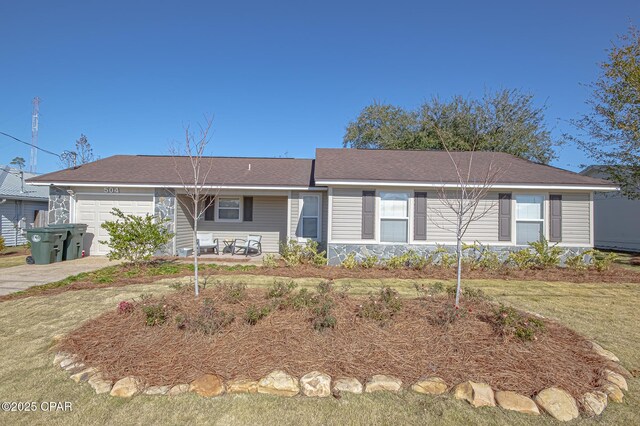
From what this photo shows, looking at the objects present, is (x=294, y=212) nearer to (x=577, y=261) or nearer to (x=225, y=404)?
(x=577, y=261)

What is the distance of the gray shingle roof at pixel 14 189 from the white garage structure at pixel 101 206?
22.7 feet

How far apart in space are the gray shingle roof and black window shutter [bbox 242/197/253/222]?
11406mm

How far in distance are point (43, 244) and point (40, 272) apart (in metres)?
1.57

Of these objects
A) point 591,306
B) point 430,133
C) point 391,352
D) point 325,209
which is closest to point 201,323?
point 391,352

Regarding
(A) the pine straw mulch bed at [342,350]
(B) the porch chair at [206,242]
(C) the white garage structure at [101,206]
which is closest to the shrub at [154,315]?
(A) the pine straw mulch bed at [342,350]

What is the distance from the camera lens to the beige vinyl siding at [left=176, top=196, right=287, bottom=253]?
43.2ft

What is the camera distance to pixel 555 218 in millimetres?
9906

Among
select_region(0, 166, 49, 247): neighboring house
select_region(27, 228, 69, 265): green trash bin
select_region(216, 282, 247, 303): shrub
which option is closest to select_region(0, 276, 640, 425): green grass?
select_region(216, 282, 247, 303): shrub

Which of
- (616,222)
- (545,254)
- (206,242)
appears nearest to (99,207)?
(206,242)

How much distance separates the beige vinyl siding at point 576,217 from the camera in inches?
391

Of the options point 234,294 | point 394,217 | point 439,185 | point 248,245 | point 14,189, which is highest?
point 14,189

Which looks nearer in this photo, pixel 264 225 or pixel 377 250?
pixel 377 250

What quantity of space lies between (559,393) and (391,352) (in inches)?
58.6

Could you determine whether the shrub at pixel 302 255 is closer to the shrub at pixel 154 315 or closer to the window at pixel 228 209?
the window at pixel 228 209
